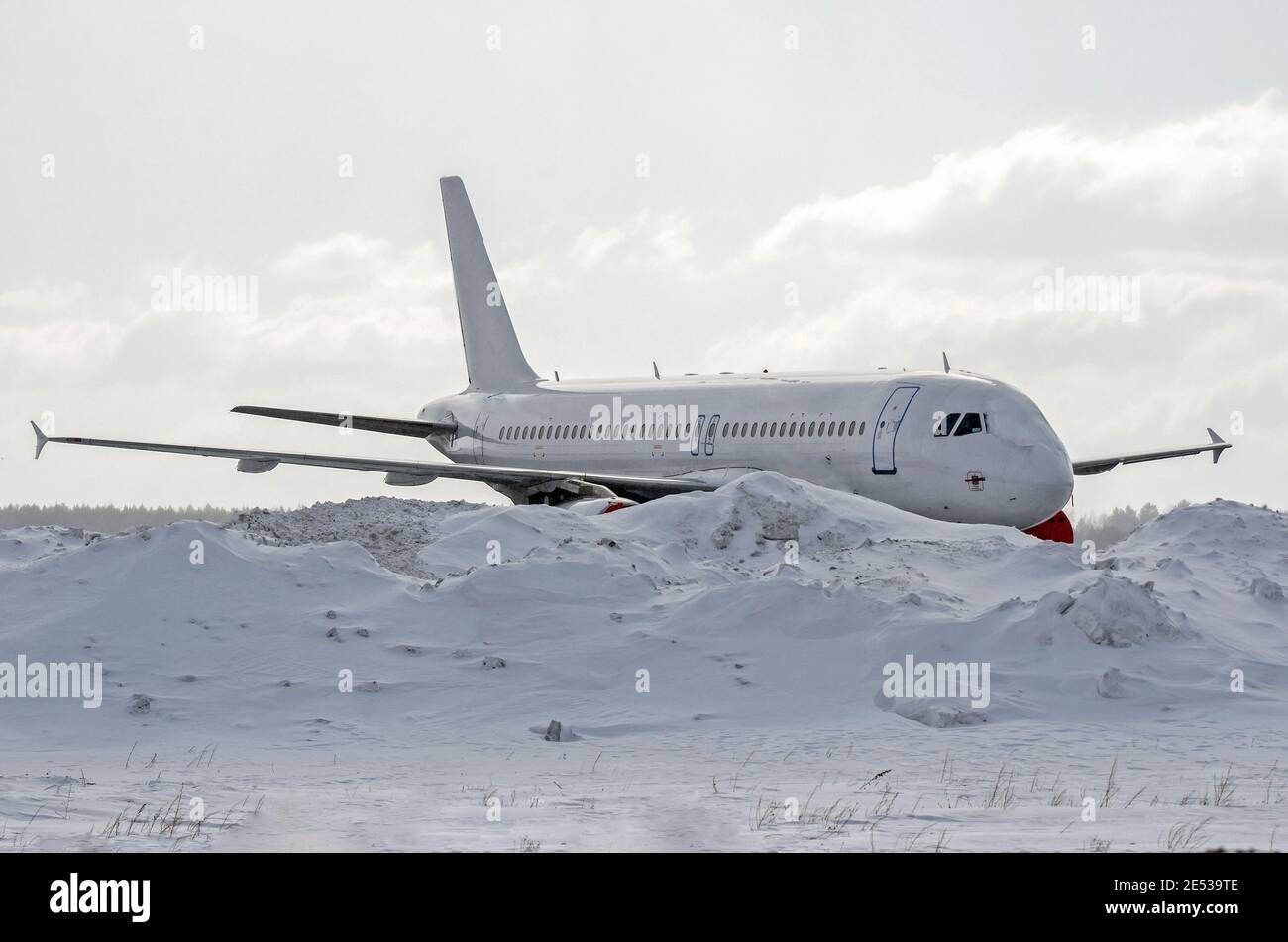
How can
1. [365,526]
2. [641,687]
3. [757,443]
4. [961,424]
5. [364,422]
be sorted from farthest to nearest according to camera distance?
[364,422] → [757,443] → [961,424] → [365,526] → [641,687]

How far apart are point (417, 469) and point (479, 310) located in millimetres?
15428

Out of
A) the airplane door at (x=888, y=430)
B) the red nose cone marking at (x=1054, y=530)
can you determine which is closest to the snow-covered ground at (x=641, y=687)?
the airplane door at (x=888, y=430)

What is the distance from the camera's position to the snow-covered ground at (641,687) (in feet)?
35.9

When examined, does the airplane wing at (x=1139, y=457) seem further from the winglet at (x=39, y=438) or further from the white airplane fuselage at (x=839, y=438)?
the winglet at (x=39, y=438)

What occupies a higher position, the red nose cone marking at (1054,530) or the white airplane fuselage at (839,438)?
the white airplane fuselage at (839,438)

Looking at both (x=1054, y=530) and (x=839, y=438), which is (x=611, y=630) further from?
(x=1054, y=530)

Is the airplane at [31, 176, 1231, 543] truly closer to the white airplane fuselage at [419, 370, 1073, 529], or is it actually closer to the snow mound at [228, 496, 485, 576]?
the white airplane fuselage at [419, 370, 1073, 529]

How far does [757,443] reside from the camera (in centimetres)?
3225

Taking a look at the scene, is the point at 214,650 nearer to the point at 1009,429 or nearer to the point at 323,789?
the point at 323,789

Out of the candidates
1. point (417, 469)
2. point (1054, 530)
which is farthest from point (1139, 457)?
point (417, 469)

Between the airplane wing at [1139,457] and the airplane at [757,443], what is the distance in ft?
0.11

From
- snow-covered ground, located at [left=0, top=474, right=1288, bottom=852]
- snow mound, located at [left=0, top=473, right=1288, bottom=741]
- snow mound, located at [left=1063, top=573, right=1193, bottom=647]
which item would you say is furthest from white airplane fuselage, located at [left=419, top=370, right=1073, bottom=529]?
snow mound, located at [left=1063, top=573, right=1193, bottom=647]

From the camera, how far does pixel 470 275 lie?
151 ft
